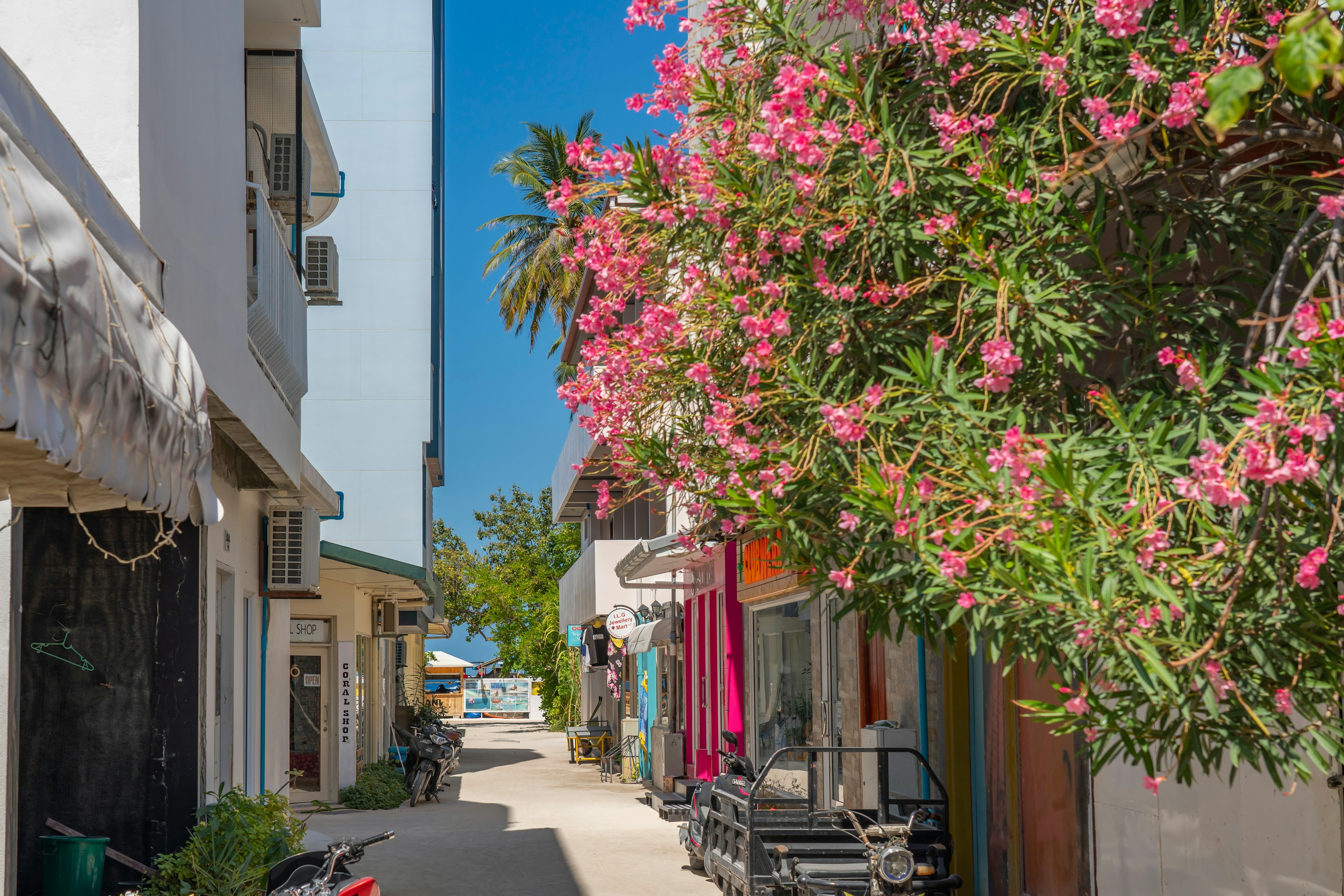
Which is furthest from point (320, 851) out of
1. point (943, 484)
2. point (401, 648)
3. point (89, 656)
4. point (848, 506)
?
point (401, 648)

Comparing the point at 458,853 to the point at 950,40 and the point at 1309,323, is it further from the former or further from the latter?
the point at 1309,323

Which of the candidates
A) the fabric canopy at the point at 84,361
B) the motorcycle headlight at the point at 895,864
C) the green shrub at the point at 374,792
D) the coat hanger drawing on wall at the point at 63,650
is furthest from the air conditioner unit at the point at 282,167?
the green shrub at the point at 374,792

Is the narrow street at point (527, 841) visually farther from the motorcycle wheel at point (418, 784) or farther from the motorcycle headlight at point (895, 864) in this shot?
the motorcycle headlight at point (895, 864)

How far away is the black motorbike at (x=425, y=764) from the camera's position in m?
20.0

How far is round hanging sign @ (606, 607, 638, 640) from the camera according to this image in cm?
2428

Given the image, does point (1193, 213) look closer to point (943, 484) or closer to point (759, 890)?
point (943, 484)

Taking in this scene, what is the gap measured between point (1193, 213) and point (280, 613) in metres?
12.1

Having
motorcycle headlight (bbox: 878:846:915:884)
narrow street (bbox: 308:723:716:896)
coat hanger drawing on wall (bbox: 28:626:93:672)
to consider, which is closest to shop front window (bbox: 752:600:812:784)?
narrow street (bbox: 308:723:716:896)

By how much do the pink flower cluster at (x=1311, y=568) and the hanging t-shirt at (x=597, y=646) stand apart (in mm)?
25243

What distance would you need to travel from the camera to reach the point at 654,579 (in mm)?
24594

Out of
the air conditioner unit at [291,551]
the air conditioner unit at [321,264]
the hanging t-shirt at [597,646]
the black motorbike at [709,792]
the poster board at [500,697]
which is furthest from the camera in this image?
the poster board at [500,697]

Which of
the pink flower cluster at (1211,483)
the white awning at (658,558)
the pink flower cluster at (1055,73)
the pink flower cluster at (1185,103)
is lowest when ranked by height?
the pink flower cluster at (1211,483)

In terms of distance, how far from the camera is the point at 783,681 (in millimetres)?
14961

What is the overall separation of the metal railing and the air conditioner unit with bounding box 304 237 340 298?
4244mm
